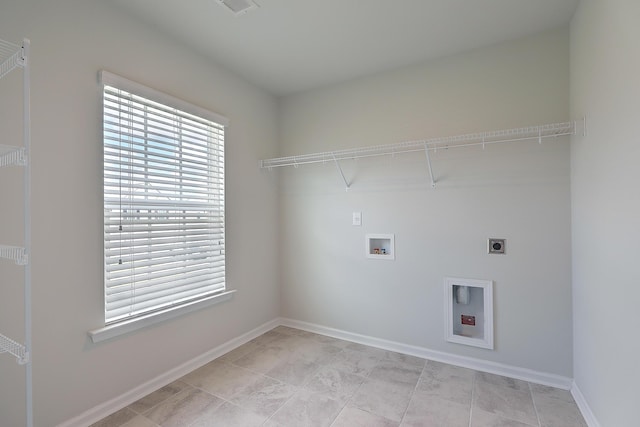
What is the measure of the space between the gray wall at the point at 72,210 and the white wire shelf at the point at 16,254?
426 mm

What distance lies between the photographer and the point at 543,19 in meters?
2.00

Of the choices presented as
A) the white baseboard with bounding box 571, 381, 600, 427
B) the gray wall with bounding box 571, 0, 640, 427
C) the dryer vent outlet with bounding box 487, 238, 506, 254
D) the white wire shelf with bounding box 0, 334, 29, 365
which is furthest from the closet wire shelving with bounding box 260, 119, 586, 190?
the white wire shelf with bounding box 0, 334, 29, 365

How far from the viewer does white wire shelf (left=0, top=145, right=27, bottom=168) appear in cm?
111

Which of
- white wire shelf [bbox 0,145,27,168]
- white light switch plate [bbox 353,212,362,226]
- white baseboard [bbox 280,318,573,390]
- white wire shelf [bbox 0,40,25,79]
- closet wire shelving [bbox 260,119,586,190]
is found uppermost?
white wire shelf [bbox 0,40,25,79]

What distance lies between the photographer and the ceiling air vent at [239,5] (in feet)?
5.98

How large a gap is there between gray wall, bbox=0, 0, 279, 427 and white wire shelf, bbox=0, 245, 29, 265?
16.8 inches

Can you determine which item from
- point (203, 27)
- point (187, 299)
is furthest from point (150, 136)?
point (187, 299)

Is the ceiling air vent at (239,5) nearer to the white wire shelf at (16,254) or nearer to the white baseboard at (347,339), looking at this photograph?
the white wire shelf at (16,254)

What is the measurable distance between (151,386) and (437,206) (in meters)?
2.46

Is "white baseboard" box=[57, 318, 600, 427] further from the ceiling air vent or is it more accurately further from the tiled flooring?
the ceiling air vent

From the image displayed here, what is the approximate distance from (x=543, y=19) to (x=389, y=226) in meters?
1.78

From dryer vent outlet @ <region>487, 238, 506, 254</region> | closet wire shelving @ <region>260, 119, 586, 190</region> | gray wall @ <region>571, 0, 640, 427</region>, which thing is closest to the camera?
gray wall @ <region>571, 0, 640, 427</region>

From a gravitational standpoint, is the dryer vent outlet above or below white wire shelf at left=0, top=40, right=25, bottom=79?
below

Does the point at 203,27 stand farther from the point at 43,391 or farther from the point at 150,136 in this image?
the point at 43,391
